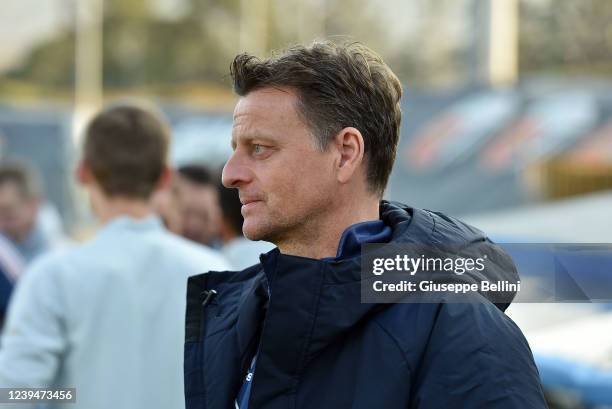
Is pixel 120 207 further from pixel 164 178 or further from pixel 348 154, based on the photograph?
pixel 348 154

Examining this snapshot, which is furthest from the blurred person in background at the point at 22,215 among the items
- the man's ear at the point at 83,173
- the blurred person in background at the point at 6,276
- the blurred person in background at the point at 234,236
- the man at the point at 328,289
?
the man at the point at 328,289

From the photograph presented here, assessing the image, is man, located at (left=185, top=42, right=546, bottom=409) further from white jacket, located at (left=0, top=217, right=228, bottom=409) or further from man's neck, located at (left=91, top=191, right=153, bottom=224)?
man's neck, located at (left=91, top=191, right=153, bottom=224)

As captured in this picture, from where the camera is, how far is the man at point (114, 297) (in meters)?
2.36

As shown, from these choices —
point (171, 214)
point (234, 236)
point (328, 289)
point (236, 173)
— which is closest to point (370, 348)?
point (328, 289)

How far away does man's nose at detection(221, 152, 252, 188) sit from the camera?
1567mm

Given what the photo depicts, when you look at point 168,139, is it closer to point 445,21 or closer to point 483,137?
point 483,137

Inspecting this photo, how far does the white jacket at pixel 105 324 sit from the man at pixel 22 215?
3.10 metres

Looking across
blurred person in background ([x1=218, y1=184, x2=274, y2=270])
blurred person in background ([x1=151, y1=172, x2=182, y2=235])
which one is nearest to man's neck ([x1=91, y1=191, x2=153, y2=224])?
blurred person in background ([x1=218, y1=184, x2=274, y2=270])

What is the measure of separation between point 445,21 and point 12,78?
1381cm

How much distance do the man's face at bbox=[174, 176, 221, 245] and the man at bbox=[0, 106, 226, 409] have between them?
1773mm

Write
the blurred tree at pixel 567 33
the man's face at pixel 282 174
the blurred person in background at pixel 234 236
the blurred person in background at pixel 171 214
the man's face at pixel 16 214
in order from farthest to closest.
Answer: the blurred tree at pixel 567 33
the man's face at pixel 16 214
the blurred person in background at pixel 171 214
the blurred person in background at pixel 234 236
the man's face at pixel 282 174

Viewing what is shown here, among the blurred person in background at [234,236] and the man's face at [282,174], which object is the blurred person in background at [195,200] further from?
the man's face at [282,174]

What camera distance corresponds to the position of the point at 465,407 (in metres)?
1.33

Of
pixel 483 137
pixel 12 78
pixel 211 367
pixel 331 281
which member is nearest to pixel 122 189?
pixel 211 367
